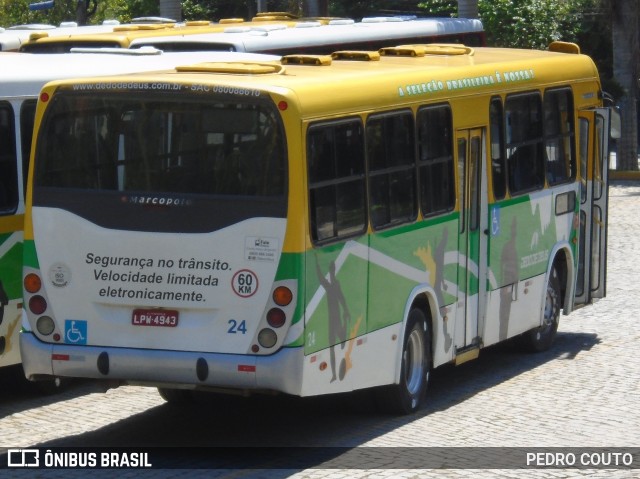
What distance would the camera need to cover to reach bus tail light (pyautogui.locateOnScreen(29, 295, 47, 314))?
9.60 metres

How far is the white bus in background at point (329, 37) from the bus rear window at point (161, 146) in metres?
7.24

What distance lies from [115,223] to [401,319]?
2.37 meters

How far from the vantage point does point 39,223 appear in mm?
9633

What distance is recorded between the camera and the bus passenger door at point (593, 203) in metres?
14.5

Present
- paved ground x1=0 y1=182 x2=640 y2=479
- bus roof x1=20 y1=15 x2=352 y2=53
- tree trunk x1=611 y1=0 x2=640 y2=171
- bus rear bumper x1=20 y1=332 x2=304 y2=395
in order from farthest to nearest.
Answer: tree trunk x1=611 y1=0 x2=640 y2=171
bus roof x1=20 y1=15 x2=352 y2=53
paved ground x1=0 y1=182 x2=640 y2=479
bus rear bumper x1=20 y1=332 x2=304 y2=395

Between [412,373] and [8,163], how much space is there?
3535 mm

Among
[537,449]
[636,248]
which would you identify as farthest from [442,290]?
[636,248]

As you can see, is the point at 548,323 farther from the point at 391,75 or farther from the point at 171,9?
the point at 171,9

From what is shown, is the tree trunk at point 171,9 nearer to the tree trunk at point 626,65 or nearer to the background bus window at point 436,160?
the tree trunk at point 626,65

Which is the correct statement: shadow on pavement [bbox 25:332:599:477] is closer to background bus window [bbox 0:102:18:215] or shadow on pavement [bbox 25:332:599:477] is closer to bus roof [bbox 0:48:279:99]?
background bus window [bbox 0:102:18:215]

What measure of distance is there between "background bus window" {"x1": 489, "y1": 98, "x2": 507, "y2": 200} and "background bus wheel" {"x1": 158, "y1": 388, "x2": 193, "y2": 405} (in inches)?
126

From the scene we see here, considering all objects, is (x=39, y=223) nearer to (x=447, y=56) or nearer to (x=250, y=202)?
(x=250, y=202)

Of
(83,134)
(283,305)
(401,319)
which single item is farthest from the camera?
(401,319)

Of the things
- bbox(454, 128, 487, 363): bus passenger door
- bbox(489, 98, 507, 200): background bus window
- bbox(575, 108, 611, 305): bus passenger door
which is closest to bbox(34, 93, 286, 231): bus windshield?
bbox(454, 128, 487, 363): bus passenger door
